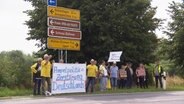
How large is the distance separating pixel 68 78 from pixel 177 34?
25.4 metres

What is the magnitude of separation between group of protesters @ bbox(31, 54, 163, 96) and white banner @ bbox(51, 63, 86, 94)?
337mm

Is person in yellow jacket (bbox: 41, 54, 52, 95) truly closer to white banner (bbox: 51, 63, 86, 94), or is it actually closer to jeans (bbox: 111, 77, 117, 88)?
white banner (bbox: 51, 63, 86, 94)

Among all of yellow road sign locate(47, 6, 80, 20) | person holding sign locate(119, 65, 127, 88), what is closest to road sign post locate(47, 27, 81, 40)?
yellow road sign locate(47, 6, 80, 20)

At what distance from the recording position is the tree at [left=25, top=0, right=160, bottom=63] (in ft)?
127

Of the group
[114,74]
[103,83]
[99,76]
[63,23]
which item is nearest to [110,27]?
[114,74]

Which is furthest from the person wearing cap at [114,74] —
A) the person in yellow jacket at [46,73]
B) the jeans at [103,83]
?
the person in yellow jacket at [46,73]

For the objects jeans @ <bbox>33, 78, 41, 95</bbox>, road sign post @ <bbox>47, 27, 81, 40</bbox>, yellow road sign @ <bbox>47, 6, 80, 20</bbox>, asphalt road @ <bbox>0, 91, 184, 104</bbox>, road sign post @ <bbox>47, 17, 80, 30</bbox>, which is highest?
yellow road sign @ <bbox>47, 6, 80, 20</bbox>

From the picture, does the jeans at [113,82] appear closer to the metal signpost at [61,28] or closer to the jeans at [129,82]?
the jeans at [129,82]

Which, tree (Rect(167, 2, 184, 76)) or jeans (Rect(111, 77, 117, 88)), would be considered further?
tree (Rect(167, 2, 184, 76))

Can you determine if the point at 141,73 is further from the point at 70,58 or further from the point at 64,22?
the point at 70,58

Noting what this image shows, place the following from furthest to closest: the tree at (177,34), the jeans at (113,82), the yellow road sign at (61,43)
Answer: the tree at (177,34)
the jeans at (113,82)
the yellow road sign at (61,43)

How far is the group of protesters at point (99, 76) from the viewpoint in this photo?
2425 centimetres

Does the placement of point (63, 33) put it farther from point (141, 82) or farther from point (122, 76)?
point (141, 82)

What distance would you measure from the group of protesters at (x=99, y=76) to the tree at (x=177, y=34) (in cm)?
1682
